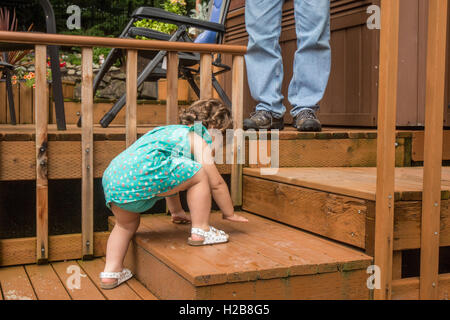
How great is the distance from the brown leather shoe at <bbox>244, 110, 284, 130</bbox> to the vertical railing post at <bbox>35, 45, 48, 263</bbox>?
3.51 ft

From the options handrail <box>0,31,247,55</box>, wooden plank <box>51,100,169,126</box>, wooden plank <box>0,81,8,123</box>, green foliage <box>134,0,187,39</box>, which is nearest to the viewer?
handrail <box>0,31,247,55</box>

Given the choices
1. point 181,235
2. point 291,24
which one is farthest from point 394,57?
point 291,24

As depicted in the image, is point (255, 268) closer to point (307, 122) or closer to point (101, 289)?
point (101, 289)

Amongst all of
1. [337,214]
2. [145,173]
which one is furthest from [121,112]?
[337,214]

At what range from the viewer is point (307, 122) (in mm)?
3045

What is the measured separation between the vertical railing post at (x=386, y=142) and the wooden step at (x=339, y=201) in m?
0.08

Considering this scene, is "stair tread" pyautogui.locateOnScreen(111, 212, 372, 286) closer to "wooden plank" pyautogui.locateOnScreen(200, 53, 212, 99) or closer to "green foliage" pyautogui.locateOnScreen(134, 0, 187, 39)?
"wooden plank" pyautogui.locateOnScreen(200, 53, 212, 99)

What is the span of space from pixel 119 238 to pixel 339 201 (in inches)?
35.9

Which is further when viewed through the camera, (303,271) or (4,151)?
(4,151)

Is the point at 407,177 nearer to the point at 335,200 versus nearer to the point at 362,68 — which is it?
the point at 335,200

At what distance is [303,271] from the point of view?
6.19 feet

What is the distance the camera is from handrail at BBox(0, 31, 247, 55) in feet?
8.15

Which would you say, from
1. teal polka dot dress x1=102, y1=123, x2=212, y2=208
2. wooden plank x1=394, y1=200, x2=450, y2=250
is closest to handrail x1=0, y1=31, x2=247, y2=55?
teal polka dot dress x1=102, y1=123, x2=212, y2=208

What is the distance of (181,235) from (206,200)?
27cm
